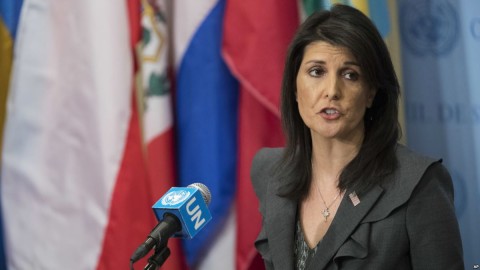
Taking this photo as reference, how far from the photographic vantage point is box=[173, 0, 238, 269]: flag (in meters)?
2.17

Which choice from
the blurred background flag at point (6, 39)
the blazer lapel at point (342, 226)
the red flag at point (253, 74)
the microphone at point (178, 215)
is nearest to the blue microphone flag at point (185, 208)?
the microphone at point (178, 215)

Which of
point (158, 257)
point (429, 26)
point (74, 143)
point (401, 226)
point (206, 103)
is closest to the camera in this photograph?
point (158, 257)

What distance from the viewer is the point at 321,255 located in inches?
56.2

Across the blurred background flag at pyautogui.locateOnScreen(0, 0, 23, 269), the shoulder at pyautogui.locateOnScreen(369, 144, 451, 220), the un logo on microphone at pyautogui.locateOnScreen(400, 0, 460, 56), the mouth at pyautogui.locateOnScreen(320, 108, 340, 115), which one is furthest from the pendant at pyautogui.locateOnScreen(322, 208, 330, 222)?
the blurred background flag at pyautogui.locateOnScreen(0, 0, 23, 269)

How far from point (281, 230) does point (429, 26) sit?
0.90m

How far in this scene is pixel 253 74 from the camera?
208 cm

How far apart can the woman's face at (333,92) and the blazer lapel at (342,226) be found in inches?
6.0

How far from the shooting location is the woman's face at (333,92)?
4.67 ft

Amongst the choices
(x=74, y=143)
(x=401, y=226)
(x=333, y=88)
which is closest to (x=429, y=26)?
(x=333, y=88)

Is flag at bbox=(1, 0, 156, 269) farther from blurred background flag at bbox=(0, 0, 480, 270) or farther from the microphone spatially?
the microphone

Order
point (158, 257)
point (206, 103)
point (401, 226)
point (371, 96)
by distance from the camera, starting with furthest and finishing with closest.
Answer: point (206, 103) → point (371, 96) → point (401, 226) → point (158, 257)

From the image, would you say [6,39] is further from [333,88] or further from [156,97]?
[333,88]

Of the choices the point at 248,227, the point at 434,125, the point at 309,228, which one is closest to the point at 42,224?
the point at 248,227

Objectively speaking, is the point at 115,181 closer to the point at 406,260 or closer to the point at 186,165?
the point at 186,165
